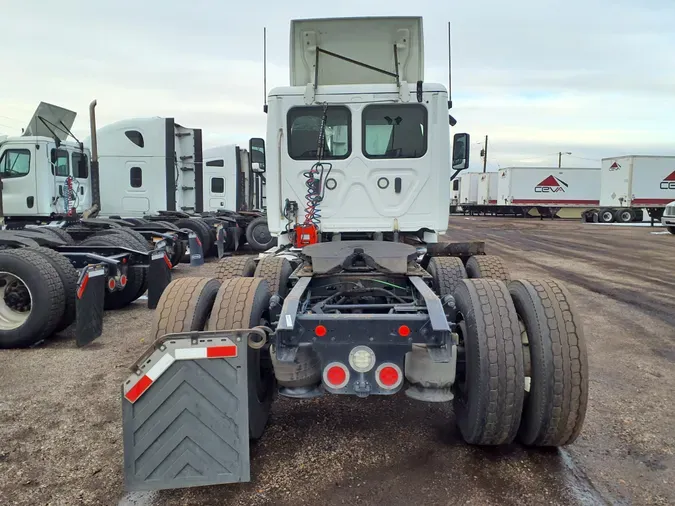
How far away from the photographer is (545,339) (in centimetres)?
301

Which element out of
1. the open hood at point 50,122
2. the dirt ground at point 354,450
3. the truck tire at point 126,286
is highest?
the open hood at point 50,122

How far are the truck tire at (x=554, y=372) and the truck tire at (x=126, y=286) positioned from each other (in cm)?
574

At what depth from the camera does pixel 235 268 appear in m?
5.27

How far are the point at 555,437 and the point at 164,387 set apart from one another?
7.26 ft

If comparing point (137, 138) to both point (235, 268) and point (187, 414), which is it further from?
point (187, 414)

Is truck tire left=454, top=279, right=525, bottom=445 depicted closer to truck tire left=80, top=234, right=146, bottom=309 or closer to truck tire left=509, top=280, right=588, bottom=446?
truck tire left=509, top=280, right=588, bottom=446

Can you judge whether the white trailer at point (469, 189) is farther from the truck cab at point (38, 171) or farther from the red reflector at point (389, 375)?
the red reflector at point (389, 375)

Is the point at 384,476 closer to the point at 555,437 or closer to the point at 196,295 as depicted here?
the point at 555,437

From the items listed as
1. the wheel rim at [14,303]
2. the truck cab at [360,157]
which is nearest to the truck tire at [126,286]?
the wheel rim at [14,303]

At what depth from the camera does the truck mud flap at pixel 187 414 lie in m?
2.63

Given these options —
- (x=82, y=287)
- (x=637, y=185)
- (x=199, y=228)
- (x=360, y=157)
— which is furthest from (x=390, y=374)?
(x=637, y=185)

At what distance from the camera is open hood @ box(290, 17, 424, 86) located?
6.00 metres

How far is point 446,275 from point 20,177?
32.9 feet

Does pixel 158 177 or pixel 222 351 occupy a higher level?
pixel 158 177
